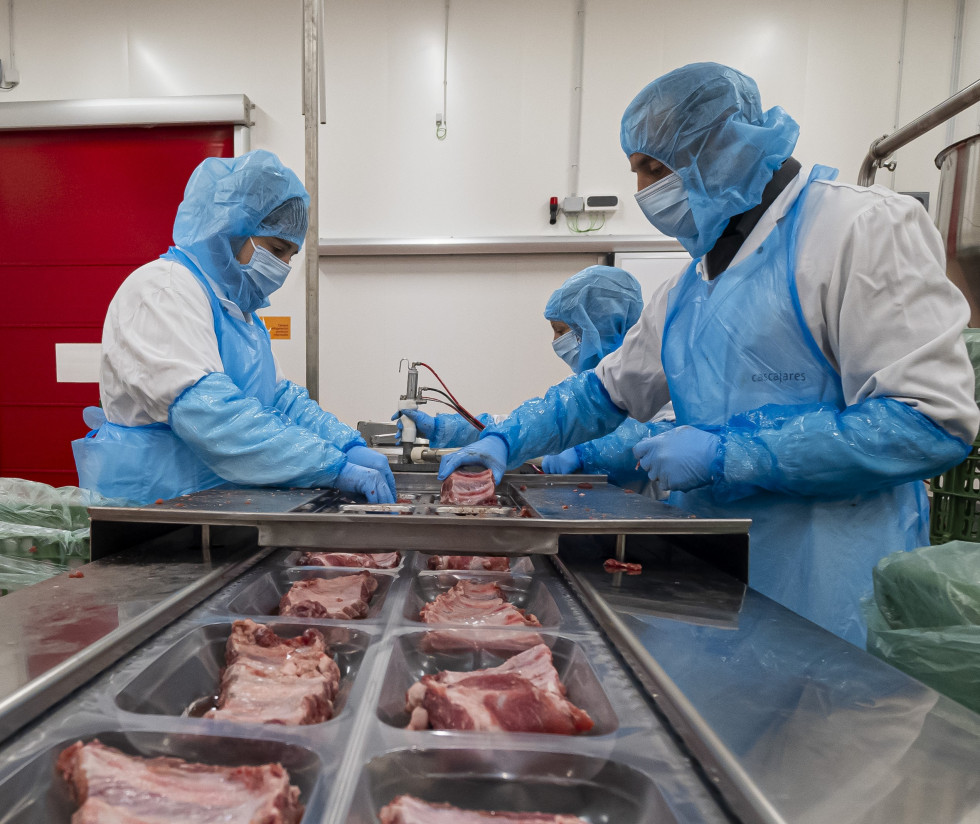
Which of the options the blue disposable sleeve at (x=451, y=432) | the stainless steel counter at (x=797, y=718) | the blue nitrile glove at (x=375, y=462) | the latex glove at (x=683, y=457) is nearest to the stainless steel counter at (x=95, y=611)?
the blue nitrile glove at (x=375, y=462)

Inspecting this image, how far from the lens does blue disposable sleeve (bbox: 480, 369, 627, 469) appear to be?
241cm

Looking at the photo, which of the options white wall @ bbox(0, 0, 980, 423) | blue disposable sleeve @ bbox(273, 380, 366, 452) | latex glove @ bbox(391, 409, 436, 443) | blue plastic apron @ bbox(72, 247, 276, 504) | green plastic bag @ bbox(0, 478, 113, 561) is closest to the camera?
green plastic bag @ bbox(0, 478, 113, 561)

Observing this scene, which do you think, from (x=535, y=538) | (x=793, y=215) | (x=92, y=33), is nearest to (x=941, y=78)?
(x=793, y=215)

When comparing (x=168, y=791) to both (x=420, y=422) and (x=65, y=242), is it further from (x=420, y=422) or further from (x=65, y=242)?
(x=65, y=242)

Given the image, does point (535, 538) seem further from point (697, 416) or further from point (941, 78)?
point (941, 78)

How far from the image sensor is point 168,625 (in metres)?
1.05

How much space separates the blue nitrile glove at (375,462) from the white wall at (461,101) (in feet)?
8.76

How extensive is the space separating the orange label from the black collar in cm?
396

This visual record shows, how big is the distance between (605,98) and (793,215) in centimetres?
368

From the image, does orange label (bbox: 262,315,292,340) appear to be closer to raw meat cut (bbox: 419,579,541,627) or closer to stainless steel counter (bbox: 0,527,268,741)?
stainless steel counter (bbox: 0,527,268,741)

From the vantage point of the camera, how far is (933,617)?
1145mm

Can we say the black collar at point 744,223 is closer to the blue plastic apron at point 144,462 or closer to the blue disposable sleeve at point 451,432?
the blue plastic apron at point 144,462

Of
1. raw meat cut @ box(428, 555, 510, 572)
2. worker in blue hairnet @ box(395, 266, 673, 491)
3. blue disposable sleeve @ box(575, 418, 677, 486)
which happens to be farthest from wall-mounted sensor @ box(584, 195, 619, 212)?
raw meat cut @ box(428, 555, 510, 572)

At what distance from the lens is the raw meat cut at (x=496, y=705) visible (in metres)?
0.84
